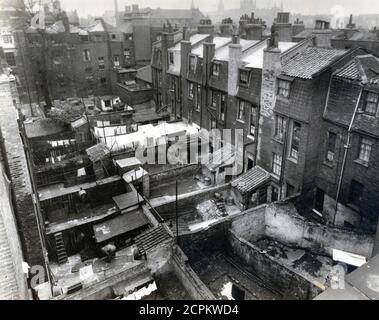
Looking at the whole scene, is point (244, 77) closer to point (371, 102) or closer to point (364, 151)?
point (371, 102)

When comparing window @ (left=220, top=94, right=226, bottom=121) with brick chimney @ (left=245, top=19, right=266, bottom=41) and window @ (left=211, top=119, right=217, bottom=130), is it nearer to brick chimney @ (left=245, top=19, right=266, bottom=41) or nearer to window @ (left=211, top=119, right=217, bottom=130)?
window @ (left=211, top=119, right=217, bottom=130)

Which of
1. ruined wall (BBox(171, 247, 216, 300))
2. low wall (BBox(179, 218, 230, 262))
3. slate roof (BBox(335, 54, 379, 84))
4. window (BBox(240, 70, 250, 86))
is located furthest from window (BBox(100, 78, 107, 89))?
ruined wall (BBox(171, 247, 216, 300))

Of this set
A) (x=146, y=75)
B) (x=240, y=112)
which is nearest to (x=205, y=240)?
(x=240, y=112)

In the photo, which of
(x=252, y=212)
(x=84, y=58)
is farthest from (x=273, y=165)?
(x=84, y=58)

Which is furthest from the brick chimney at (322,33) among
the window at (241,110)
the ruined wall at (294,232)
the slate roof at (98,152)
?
the slate roof at (98,152)

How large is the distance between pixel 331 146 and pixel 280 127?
4.03 m

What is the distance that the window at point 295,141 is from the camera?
24.0 meters

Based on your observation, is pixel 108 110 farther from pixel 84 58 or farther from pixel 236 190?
pixel 236 190

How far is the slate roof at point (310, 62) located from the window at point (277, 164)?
21.5 feet

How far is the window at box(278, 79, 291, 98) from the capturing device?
23.7 m

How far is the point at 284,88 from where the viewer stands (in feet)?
78.9

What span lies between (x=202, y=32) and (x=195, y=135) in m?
16.6

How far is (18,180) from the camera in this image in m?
12.3

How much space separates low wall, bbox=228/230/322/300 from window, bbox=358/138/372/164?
878 centimetres
